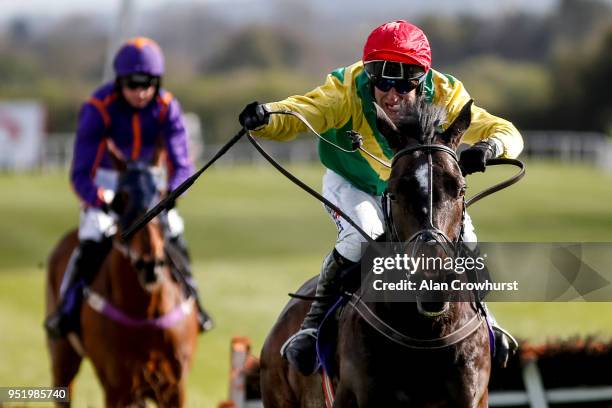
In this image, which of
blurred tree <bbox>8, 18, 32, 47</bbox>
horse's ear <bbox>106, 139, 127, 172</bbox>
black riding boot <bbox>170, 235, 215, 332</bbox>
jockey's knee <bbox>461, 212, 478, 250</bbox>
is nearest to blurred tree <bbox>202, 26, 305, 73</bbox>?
blurred tree <bbox>8, 18, 32, 47</bbox>

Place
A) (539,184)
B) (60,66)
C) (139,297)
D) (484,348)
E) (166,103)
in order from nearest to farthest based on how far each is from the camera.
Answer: (484,348) < (139,297) < (166,103) < (539,184) < (60,66)

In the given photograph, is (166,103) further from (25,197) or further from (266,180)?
(266,180)

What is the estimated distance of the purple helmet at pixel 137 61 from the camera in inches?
322

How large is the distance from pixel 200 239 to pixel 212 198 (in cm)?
664

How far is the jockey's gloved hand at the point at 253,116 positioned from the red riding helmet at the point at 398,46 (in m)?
0.52

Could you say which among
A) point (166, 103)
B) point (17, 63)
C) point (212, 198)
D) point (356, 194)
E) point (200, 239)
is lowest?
point (356, 194)

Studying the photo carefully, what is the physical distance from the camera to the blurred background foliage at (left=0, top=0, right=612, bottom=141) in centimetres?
5747

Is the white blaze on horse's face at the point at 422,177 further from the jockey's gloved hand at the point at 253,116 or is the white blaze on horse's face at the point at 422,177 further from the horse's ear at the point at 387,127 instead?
the jockey's gloved hand at the point at 253,116

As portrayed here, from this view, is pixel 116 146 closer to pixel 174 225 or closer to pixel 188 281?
pixel 174 225

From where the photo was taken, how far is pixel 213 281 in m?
19.0

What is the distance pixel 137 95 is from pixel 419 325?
418 cm

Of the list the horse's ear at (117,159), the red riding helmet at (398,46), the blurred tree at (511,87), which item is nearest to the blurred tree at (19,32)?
the blurred tree at (511,87)

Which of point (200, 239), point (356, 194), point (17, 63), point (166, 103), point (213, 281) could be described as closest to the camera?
point (356, 194)

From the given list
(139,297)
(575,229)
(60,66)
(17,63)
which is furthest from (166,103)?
(60,66)
